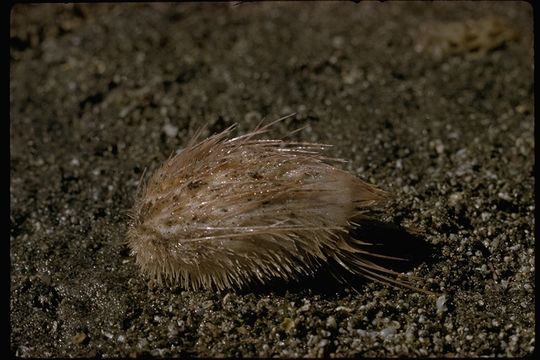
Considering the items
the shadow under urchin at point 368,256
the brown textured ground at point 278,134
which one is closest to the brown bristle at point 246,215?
the shadow under urchin at point 368,256

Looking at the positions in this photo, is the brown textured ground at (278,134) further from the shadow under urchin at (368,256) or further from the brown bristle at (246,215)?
the brown bristle at (246,215)

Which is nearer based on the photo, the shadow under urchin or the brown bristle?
the brown bristle

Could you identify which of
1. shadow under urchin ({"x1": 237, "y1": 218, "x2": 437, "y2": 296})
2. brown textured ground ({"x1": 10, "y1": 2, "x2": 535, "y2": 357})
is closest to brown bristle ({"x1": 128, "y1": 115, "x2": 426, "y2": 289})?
shadow under urchin ({"x1": 237, "y1": 218, "x2": 437, "y2": 296})

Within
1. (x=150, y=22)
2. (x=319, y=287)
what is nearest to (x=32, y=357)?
(x=319, y=287)

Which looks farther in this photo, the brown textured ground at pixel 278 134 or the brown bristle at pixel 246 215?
the brown textured ground at pixel 278 134

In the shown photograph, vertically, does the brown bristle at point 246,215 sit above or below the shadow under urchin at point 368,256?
above

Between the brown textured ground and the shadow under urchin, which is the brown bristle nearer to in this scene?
the shadow under urchin

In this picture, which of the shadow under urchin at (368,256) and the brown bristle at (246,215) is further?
the shadow under urchin at (368,256)

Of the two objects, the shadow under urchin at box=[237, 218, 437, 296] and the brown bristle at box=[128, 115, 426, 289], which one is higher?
the brown bristle at box=[128, 115, 426, 289]

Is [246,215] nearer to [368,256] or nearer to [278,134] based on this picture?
[368,256]
